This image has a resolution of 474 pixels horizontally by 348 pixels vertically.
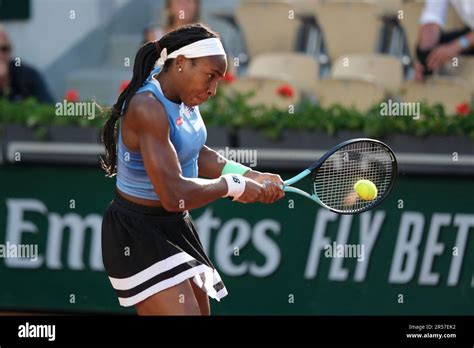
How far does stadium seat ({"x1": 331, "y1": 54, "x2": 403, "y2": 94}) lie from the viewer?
7.09m

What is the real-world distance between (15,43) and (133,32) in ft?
2.61

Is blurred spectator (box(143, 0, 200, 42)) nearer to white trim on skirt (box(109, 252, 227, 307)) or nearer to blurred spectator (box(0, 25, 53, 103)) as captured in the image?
blurred spectator (box(0, 25, 53, 103))

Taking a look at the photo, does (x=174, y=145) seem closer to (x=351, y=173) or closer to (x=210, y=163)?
(x=210, y=163)

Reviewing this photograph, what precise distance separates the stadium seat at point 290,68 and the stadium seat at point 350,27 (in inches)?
11.1

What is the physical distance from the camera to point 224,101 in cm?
662

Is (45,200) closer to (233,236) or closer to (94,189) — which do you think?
(94,189)

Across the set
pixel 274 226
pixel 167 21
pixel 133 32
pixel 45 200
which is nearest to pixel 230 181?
pixel 274 226

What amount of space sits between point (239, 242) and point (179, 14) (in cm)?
154

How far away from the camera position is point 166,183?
411 cm

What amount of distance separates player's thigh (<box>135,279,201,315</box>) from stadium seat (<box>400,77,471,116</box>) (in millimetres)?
2902

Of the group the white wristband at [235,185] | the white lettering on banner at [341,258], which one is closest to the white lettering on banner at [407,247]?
the white lettering on banner at [341,258]

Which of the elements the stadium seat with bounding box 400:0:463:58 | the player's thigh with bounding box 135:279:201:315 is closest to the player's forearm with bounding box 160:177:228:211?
the player's thigh with bounding box 135:279:201:315

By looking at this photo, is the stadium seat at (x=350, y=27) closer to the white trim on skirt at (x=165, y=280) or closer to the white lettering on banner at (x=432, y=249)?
the white lettering on banner at (x=432, y=249)

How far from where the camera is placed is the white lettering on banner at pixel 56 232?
21.8ft
